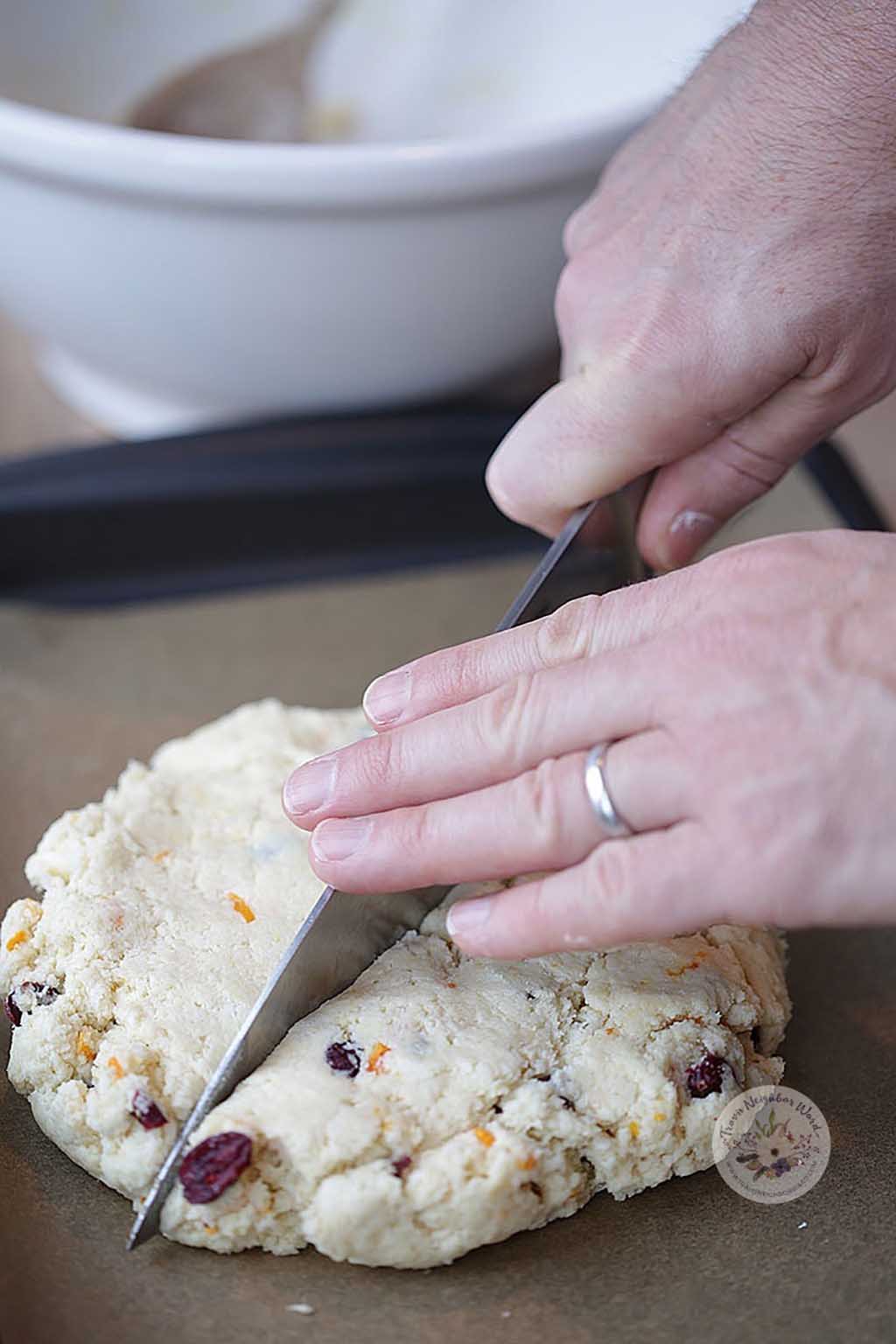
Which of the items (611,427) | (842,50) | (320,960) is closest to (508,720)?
(320,960)

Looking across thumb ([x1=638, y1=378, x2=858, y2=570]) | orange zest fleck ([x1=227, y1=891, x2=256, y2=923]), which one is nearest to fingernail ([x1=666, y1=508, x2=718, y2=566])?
thumb ([x1=638, y1=378, x2=858, y2=570])

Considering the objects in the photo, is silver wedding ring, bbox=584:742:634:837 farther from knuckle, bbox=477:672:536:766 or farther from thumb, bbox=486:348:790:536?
thumb, bbox=486:348:790:536

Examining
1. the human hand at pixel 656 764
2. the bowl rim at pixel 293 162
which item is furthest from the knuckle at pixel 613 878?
the bowl rim at pixel 293 162

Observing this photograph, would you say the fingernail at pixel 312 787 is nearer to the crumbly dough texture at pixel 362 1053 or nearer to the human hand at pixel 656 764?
the human hand at pixel 656 764

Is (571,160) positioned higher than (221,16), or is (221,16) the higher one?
(221,16)

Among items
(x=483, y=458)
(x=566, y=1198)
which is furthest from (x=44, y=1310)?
(x=483, y=458)

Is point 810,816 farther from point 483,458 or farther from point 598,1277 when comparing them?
point 483,458
